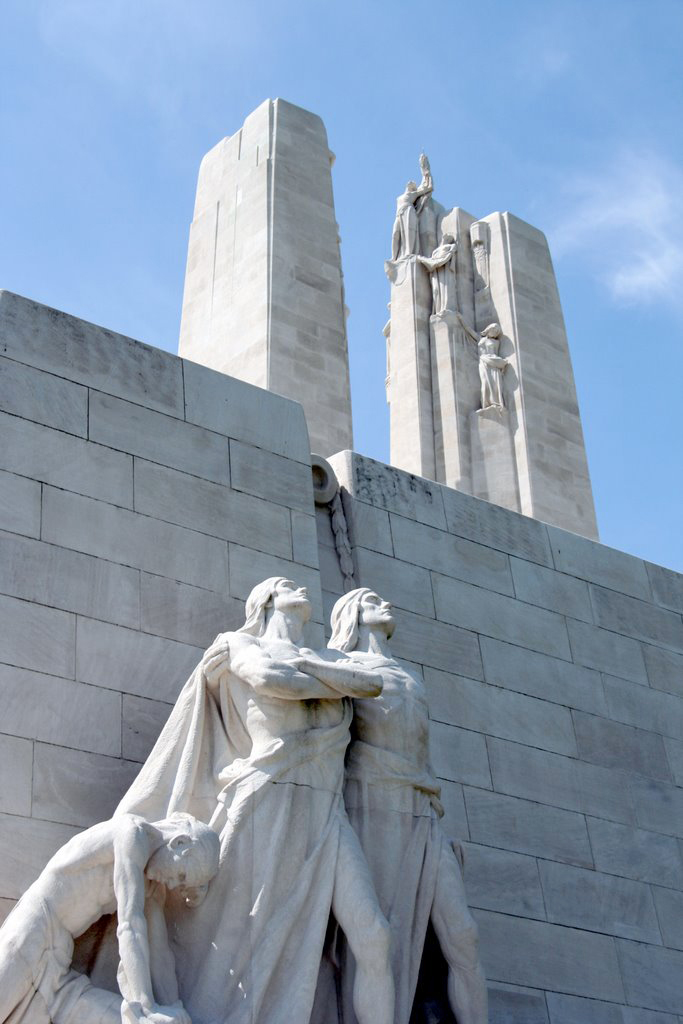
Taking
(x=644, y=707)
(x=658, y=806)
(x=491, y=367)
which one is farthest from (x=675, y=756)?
(x=491, y=367)

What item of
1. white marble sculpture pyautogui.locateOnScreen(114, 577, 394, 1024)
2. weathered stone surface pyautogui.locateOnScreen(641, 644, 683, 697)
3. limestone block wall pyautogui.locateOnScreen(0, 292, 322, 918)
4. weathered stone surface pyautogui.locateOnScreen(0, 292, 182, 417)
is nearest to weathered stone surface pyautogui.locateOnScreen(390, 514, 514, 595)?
limestone block wall pyautogui.locateOnScreen(0, 292, 322, 918)

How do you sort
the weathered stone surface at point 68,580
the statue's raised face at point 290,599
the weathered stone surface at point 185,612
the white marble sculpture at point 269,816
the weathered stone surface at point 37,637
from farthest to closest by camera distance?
the weathered stone surface at point 185,612, the weathered stone surface at point 68,580, the statue's raised face at point 290,599, the weathered stone surface at point 37,637, the white marble sculpture at point 269,816

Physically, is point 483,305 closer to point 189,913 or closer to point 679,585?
point 679,585

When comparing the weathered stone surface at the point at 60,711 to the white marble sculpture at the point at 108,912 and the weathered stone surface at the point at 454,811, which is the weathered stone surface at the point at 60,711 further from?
the weathered stone surface at the point at 454,811

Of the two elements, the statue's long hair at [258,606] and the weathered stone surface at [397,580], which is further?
the weathered stone surface at [397,580]

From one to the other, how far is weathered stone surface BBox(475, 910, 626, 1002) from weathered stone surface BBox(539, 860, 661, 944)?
10 cm

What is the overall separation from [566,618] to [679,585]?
5.07 feet

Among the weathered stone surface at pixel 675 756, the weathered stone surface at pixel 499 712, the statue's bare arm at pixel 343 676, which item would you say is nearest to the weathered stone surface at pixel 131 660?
the statue's bare arm at pixel 343 676

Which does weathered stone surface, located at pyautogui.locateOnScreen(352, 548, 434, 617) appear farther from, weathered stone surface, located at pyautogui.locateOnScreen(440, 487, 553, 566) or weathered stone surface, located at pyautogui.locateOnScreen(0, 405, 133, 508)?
weathered stone surface, located at pyautogui.locateOnScreen(0, 405, 133, 508)

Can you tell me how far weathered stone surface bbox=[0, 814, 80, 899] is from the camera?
8023 millimetres

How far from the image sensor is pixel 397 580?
10906 millimetres

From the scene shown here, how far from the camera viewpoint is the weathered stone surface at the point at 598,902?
10.6m

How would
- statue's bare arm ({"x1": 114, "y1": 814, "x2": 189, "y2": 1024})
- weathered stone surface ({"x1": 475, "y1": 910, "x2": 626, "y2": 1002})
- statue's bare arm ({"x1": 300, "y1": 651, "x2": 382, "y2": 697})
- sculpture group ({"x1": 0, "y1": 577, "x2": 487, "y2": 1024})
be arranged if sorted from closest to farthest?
1. statue's bare arm ({"x1": 114, "y1": 814, "x2": 189, "y2": 1024})
2. sculpture group ({"x1": 0, "y1": 577, "x2": 487, "y2": 1024})
3. statue's bare arm ({"x1": 300, "y1": 651, "x2": 382, "y2": 697})
4. weathered stone surface ({"x1": 475, "y1": 910, "x2": 626, "y2": 1002})

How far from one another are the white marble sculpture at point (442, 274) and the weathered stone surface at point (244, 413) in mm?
5789
